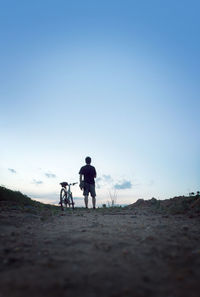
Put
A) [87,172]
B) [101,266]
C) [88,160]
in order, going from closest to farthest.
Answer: [101,266]
[87,172]
[88,160]

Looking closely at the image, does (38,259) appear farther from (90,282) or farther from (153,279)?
(153,279)

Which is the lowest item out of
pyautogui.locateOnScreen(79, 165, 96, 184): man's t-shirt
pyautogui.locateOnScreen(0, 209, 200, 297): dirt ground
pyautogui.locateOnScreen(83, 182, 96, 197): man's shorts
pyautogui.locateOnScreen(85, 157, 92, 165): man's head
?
pyautogui.locateOnScreen(0, 209, 200, 297): dirt ground

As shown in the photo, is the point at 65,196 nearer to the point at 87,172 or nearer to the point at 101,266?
the point at 87,172

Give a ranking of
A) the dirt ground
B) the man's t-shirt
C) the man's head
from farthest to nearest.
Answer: the man's head → the man's t-shirt → the dirt ground

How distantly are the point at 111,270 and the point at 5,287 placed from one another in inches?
46.2

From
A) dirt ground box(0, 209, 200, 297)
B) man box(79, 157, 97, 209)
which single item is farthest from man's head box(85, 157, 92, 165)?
dirt ground box(0, 209, 200, 297)

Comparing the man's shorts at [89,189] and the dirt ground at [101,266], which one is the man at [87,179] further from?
the dirt ground at [101,266]

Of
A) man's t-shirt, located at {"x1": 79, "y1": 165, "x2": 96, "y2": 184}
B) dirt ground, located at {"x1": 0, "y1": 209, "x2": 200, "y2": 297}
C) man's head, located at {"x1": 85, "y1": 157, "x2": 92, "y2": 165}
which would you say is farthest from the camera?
man's head, located at {"x1": 85, "y1": 157, "x2": 92, "y2": 165}

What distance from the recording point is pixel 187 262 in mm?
2965

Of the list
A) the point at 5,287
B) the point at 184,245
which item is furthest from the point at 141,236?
the point at 5,287

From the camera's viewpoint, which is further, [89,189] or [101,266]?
[89,189]

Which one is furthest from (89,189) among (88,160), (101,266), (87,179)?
(101,266)

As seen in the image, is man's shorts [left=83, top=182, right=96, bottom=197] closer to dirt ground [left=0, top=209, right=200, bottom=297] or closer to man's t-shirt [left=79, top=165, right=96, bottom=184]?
man's t-shirt [left=79, top=165, right=96, bottom=184]

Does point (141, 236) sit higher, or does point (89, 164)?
point (89, 164)
